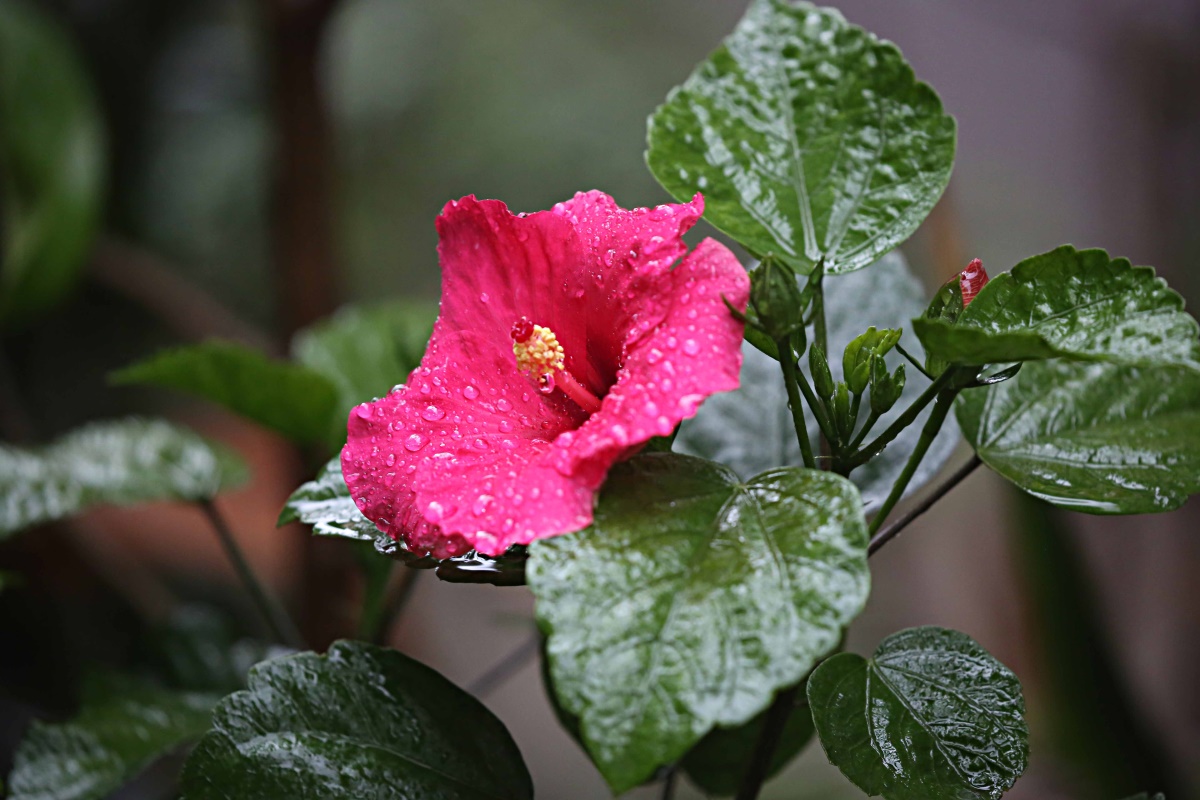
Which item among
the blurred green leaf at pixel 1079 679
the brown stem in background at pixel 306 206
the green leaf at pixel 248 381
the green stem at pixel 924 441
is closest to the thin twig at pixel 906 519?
the green stem at pixel 924 441

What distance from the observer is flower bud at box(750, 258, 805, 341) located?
1.49 feet

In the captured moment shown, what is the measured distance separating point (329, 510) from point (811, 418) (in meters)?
0.41

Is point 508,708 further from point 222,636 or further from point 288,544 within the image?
point 222,636

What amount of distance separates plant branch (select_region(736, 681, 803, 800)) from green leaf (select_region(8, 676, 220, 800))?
47cm

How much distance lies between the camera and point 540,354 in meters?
0.50

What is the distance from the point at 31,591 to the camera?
141cm

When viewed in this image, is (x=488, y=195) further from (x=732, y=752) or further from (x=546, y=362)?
(x=546, y=362)

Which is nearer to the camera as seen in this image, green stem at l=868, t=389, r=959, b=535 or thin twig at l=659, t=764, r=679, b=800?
green stem at l=868, t=389, r=959, b=535

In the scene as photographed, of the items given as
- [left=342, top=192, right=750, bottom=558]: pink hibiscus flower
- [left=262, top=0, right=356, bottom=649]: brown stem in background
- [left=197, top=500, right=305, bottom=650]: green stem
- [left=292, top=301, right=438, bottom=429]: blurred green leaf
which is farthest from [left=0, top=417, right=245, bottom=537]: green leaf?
[left=342, top=192, right=750, bottom=558]: pink hibiscus flower

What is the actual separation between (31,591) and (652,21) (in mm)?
2191

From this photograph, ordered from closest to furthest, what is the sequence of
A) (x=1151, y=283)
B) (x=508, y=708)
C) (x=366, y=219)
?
(x=1151, y=283) → (x=508, y=708) → (x=366, y=219)

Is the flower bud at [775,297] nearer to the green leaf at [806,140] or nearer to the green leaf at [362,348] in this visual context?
the green leaf at [806,140]

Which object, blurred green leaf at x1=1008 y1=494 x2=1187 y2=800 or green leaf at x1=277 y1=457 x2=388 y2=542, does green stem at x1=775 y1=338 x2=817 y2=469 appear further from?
blurred green leaf at x1=1008 y1=494 x2=1187 y2=800

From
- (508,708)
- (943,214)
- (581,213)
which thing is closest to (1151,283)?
(581,213)
